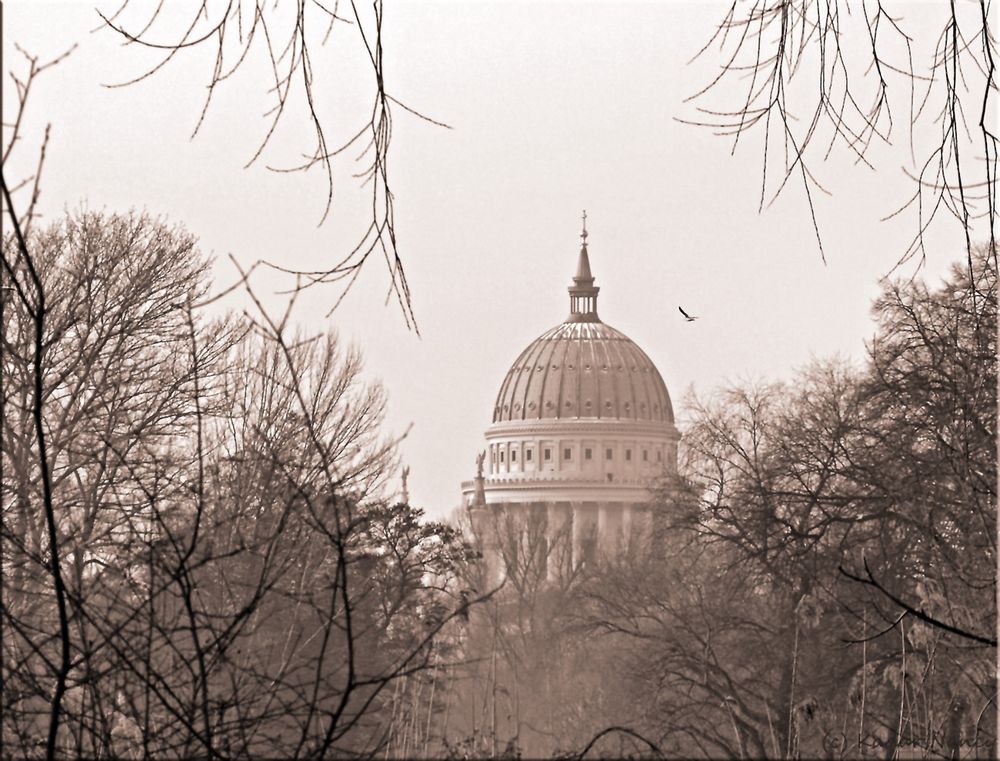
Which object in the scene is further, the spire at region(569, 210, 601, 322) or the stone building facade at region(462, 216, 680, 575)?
the spire at region(569, 210, 601, 322)

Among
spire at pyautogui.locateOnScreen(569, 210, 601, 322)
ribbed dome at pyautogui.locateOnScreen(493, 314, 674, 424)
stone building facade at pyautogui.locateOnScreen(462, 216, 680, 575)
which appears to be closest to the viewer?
stone building facade at pyautogui.locateOnScreen(462, 216, 680, 575)

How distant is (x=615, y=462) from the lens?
115m

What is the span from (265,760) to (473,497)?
104 meters

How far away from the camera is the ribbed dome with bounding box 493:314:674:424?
116m

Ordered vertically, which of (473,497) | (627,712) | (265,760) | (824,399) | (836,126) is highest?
(473,497)

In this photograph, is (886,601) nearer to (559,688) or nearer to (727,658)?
(727,658)

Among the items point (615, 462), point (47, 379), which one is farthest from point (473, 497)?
point (47, 379)

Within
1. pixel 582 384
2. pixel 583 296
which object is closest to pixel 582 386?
pixel 582 384

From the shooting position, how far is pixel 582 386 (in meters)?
117

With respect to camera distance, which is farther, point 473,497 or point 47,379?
point 473,497

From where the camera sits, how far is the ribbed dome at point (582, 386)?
116 meters

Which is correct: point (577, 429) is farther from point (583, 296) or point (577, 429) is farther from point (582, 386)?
point (583, 296)

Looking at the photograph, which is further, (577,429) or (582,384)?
(582,384)

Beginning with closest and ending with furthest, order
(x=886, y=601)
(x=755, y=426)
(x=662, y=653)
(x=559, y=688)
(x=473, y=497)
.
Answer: (x=886, y=601), (x=662, y=653), (x=755, y=426), (x=559, y=688), (x=473, y=497)
